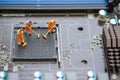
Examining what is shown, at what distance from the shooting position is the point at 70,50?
297cm

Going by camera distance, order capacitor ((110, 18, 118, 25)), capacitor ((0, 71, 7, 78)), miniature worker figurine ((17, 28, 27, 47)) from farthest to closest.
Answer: capacitor ((110, 18, 118, 25)) < miniature worker figurine ((17, 28, 27, 47)) < capacitor ((0, 71, 7, 78))

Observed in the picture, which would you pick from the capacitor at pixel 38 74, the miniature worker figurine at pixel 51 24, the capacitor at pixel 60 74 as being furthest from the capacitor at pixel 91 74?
the miniature worker figurine at pixel 51 24

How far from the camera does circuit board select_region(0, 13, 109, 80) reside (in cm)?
282

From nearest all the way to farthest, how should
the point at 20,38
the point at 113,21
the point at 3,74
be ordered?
the point at 3,74 < the point at 20,38 < the point at 113,21

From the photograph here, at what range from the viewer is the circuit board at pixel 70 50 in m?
2.82

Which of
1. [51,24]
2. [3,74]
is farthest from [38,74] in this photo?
[51,24]

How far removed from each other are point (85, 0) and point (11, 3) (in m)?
0.74

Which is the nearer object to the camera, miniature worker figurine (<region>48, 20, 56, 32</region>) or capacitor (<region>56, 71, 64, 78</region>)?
capacitor (<region>56, 71, 64, 78</region>)

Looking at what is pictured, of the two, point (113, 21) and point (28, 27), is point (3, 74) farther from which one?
point (113, 21)

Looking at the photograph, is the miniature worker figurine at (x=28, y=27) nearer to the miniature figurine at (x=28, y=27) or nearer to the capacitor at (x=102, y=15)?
the miniature figurine at (x=28, y=27)

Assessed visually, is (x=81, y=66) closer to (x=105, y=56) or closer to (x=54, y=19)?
(x=105, y=56)

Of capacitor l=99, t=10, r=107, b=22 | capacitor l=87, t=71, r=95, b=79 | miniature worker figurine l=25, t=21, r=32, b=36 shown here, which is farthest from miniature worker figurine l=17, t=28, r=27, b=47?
capacitor l=99, t=10, r=107, b=22

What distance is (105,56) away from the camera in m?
2.89

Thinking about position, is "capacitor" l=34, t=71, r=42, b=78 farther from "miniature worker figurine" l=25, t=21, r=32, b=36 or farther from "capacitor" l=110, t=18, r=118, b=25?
"capacitor" l=110, t=18, r=118, b=25
